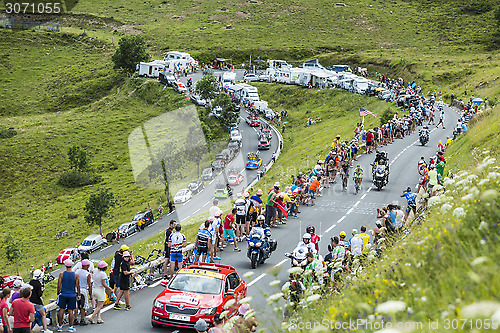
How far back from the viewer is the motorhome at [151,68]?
10731cm

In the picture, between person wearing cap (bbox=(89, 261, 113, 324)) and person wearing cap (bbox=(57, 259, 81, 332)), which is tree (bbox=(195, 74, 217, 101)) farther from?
person wearing cap (bbox=(57, 259, 81, 332))

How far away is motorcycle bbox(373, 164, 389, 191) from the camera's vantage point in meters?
29.3

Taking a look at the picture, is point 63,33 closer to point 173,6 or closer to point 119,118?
point 173,6

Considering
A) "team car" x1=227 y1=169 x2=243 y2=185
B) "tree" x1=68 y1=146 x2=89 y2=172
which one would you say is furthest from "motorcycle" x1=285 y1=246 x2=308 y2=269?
"tree" x1=68 y1=146 x2=89 y2=172

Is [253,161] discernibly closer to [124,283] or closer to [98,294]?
[124,283]

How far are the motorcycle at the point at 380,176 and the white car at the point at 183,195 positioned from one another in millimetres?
26852

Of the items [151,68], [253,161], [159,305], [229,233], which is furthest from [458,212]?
[151,68]

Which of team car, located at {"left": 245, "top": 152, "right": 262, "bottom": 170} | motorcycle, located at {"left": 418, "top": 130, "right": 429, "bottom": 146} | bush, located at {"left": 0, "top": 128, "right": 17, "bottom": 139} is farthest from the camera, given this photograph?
bush, located at {"left": 0, "top": 128, "right": 17, "bottom": 139}

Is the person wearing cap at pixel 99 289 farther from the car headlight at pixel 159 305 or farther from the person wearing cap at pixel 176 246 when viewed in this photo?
the person wearing cap at pixel 176 246

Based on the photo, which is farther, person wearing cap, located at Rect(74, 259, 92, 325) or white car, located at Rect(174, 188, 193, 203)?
white car, located at Rect(174, 188, 193, 203)

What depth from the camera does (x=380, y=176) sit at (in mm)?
29219

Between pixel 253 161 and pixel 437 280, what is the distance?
53187mm

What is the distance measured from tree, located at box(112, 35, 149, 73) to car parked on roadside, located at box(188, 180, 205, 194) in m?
63.4

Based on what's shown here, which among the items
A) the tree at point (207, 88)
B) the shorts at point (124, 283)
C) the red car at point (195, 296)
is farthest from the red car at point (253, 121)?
the shorts at point (124, 283)
